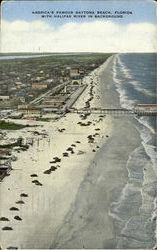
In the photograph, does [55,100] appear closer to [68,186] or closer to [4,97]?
[4,97]

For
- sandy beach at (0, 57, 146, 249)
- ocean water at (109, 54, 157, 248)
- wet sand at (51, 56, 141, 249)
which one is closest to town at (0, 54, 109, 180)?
sandy beach at (0, 57, 146, 249)

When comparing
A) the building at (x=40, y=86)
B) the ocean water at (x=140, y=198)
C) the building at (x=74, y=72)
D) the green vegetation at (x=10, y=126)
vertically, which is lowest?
the ocean water at (x=140, y=198)

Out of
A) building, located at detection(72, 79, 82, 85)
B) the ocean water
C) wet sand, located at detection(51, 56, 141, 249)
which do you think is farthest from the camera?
building, located at detection(72, 79, 82, 85)

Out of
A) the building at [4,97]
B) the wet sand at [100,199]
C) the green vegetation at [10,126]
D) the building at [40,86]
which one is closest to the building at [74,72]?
the building at [40,86]

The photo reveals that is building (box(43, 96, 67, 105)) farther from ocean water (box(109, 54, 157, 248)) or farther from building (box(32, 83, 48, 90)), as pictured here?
ocean water (box(109, 54, 157, 248))

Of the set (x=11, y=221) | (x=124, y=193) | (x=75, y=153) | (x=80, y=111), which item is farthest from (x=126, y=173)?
(x=80, y=111)

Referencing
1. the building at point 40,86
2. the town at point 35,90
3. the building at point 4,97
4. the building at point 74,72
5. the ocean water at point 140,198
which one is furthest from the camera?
the building at point 74,72

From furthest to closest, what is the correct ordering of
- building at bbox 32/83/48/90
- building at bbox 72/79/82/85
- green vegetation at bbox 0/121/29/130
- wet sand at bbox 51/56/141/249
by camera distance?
building at bbox 72/79/82/85, building at bbox 32/83/48/90, green vegetation at bbox 0/121/29/130, wet sand at bbox 51/56/141/249

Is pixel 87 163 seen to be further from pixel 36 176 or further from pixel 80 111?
pixel 80 111

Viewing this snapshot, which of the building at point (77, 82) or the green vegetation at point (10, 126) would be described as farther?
the building at point (77, 82)

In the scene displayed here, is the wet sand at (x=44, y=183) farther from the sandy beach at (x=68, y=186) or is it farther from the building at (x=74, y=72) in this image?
the building at (x=74, y=72)

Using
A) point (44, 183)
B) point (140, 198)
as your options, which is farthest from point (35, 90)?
point (140, 198)
